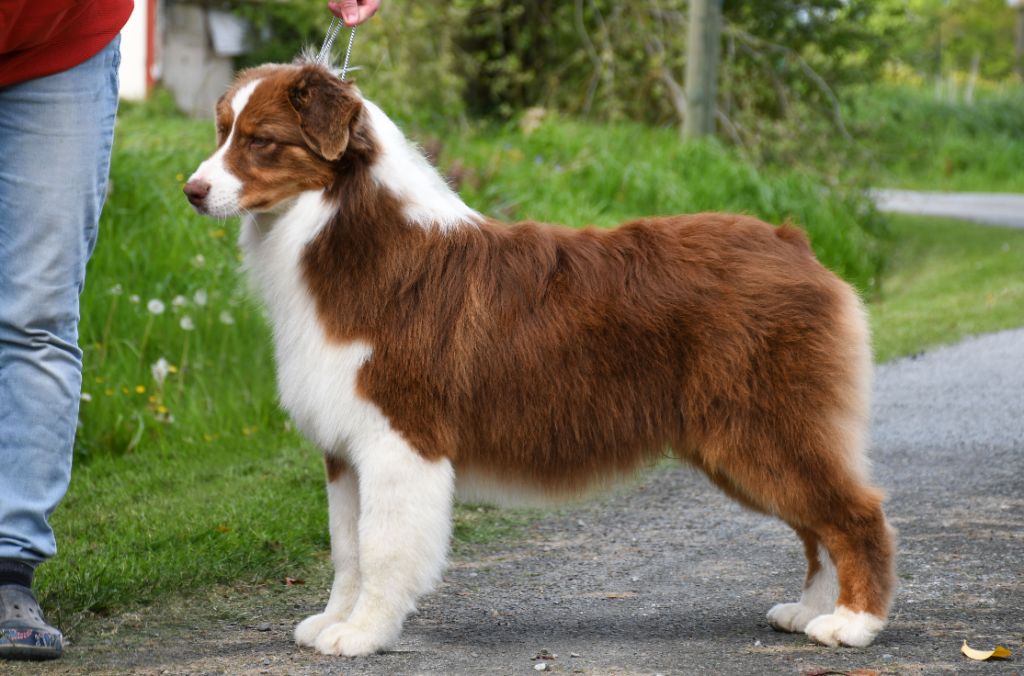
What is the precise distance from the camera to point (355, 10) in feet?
14.1

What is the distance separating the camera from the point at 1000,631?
3.90m

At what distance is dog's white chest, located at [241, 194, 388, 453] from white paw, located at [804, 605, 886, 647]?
1.39 meters

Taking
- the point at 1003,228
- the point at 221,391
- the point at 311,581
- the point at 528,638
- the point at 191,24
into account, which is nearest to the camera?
the point at 528,638

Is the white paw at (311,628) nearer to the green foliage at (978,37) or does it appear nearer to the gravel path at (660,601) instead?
the gravel path at (660,601)

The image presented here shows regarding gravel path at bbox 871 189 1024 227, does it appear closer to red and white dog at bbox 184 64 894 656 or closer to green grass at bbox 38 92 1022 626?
green grass at bbox 38 92 1022 626

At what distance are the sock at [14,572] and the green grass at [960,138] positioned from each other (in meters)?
15.2

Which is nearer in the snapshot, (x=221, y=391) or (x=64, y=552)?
(x=64, y=552)

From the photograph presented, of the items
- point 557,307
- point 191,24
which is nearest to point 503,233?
point 557,307

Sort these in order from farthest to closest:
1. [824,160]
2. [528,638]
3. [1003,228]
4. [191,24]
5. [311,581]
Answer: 1. [191,24]
2. [1003,228]
3. [824,160]
4. [311,581]
5. [528,638]

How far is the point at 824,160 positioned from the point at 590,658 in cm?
1025

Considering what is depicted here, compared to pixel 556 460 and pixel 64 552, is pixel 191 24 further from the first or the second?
pixel 556 460

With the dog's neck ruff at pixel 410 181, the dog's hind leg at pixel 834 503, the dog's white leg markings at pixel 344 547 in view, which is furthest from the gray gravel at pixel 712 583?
the dog's neck ruff at pixel 410 181

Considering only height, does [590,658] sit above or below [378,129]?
below

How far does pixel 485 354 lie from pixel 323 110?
83 centimetres
